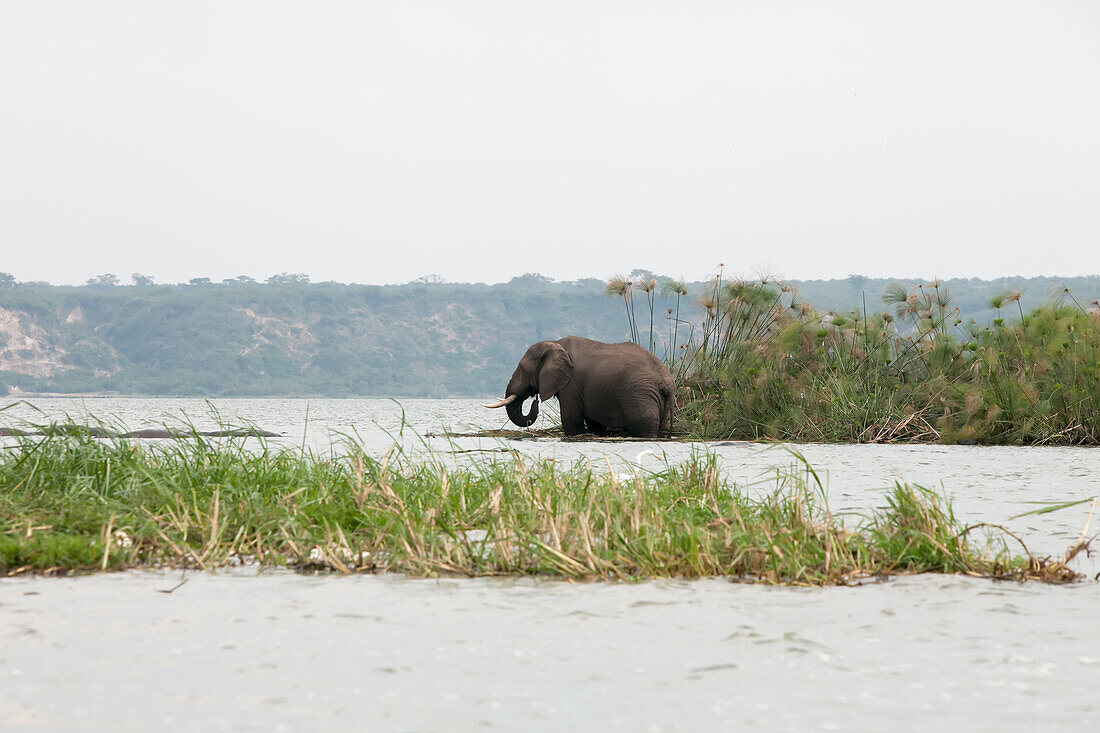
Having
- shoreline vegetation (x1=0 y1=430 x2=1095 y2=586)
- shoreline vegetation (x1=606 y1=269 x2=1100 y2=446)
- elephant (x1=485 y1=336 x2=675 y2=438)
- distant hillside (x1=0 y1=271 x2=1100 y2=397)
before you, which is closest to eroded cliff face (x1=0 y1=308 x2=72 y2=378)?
distant hillside (x1=0 y1=271 x2=1100 y2=397)

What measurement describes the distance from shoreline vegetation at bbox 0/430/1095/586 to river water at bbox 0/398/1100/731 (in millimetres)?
173

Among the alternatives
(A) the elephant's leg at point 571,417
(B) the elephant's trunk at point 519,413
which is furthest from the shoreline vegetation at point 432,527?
(B) the elephant's trunk at point 519,413

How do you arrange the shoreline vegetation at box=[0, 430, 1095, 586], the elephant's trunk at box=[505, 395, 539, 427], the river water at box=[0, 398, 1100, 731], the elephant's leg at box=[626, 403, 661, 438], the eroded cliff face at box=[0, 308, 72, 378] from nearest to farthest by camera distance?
the river water at box=[0, 398, 1100, 731] < the shoreline vegetation at box=[0, 430, 1095, 586] < the elephant's leg at box=[626, 403, 661, 438] < the elephant's trunk at box=[505, 395, 539, 427] < the eroded cliff face at box=[0, 308, 72, 378]

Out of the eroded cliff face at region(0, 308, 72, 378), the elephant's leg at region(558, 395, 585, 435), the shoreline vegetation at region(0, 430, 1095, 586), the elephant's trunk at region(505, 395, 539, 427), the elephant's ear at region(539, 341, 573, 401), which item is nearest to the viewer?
the shoreline vegetation at region(0, 430, 1095, 586)

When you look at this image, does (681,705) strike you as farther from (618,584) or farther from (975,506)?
(975,506)

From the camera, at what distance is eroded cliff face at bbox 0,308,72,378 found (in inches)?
3300

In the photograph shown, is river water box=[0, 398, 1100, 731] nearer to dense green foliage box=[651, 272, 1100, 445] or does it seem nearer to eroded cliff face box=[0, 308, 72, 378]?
dense green foliage box=[651, 272, 1100, 445]

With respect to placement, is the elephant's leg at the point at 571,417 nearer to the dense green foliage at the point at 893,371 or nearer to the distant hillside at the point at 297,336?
the dense green foliage at the point at 893,371

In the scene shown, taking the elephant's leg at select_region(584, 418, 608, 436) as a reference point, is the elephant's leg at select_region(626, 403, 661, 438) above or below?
above

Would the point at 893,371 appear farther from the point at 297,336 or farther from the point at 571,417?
the point at 297,336

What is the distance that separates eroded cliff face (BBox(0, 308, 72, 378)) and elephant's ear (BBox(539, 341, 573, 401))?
7704 cm

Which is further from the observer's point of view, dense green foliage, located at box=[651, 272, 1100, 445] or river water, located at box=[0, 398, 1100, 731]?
dense green foliage, located at box=[651, 272, 1100, 445]

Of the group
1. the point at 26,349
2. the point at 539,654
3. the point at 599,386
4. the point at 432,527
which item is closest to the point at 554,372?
the point at 599,386

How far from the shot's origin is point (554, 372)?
14.2 meters
